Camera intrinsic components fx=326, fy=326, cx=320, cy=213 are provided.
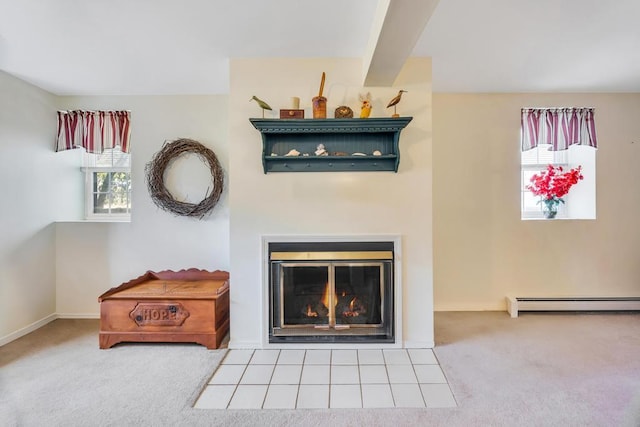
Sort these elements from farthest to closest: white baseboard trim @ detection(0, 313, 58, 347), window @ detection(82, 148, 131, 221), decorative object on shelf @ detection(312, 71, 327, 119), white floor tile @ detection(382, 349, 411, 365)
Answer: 1. window @ detection(82, 148, 131, 221)
2. white baseboard trim @ detection(0, 313, 58, 347)
3. decorative object on shelf @ detection(312, 71, 327, 119)
4. white floor tile @ detection(382, 349, 411, 365)

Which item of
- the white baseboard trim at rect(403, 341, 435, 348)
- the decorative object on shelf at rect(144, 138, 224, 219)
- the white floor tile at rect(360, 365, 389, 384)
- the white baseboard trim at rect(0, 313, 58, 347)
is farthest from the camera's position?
the decorative object on shelf at rect(144, 138, 224, 219)

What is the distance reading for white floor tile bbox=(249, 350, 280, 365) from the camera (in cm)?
246

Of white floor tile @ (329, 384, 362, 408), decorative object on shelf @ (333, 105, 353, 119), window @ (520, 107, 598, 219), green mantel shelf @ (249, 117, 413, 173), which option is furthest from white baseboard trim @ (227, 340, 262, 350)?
→ window @ (520, 107, 598, 219)

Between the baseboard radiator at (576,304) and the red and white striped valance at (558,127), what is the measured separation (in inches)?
62.8

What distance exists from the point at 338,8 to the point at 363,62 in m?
0.67

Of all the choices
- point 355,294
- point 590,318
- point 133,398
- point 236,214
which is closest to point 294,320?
point 355,294

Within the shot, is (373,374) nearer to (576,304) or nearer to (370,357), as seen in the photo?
(370,357)

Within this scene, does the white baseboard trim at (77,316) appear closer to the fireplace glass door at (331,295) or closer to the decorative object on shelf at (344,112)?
the fireplace glass door at (331,295)

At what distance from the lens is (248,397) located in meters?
2.03

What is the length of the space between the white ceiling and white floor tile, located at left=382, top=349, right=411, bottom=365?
86.0 inches

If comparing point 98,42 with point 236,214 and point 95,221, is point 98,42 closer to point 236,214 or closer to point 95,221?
point 236,214

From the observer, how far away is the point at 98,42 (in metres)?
2.39

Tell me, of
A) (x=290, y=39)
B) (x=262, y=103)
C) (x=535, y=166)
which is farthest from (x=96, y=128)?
(x=535, y=166)

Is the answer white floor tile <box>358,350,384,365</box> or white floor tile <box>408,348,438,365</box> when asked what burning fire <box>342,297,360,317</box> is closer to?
white floor tile <box>358,350,384,365</box>
